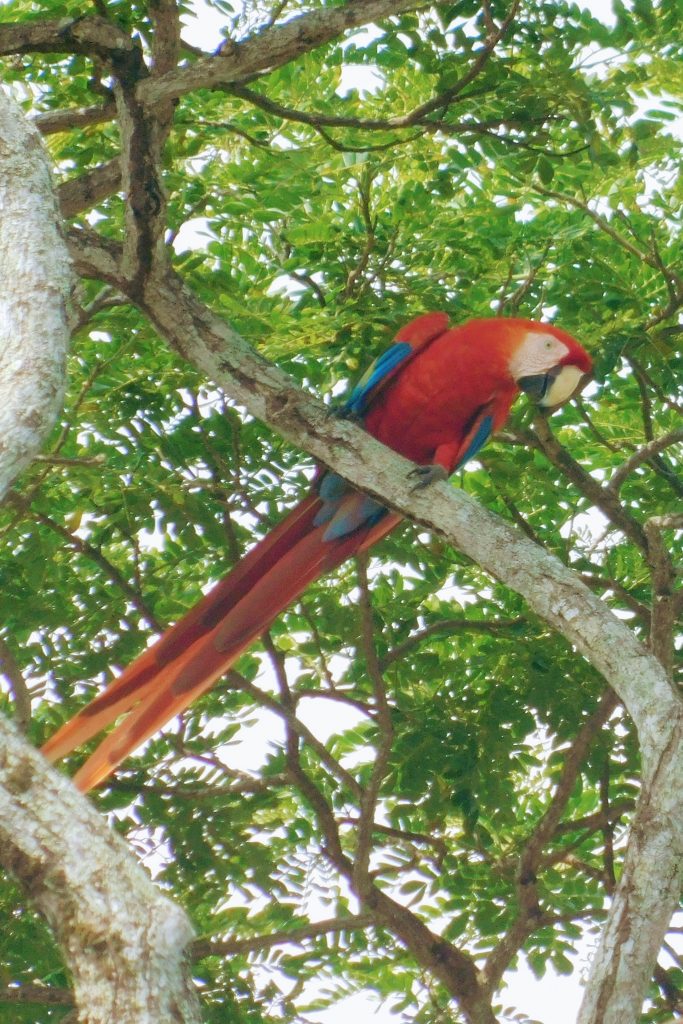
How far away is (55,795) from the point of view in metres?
1.14

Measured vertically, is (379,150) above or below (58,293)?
above

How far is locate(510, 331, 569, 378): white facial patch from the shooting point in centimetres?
302

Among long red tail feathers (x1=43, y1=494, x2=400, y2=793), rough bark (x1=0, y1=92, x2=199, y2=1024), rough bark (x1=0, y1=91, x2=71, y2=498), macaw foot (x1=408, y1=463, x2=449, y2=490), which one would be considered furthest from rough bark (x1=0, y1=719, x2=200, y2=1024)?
macaw foot (x1=408, y1=463, x2=449, y2=490)

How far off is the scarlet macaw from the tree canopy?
114 millimetres

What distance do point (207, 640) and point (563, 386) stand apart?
120cm

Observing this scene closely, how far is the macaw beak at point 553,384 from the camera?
3035 millimetres

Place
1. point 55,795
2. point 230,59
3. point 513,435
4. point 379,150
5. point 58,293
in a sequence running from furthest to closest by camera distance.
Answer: point 513,435
point 379,150
point 230,59
point 58,293
point 55,795

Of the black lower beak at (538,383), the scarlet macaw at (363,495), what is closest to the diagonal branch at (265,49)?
the scarlet macaw at (363,495)

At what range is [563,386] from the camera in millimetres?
3053

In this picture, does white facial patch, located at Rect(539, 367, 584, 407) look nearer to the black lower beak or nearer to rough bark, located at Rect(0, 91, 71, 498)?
the black lower beak

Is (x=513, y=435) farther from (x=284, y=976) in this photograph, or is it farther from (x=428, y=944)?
(x=284, y=976)

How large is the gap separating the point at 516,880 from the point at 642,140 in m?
1.94

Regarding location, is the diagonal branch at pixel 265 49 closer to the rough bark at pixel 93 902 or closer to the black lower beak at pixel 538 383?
the black lower beak at pixel 538 383

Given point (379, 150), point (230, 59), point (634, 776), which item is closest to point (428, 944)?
point (634, 776)
